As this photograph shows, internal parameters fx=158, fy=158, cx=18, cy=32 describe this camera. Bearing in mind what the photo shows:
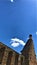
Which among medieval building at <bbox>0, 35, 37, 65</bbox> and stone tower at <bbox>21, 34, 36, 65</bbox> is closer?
medieval building at <bbox>0, 35, 37, 65</bbox>

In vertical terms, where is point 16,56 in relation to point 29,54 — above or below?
below

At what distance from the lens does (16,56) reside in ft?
86.8

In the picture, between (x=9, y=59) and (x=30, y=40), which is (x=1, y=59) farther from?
(x=30, y=40)

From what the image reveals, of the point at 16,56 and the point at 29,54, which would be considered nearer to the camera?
the point at 16,56

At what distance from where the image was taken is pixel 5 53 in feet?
79.0

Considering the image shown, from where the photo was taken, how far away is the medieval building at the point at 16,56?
78.4 feet

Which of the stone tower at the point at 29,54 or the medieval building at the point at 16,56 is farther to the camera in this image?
the stone tower at the point at 29,54

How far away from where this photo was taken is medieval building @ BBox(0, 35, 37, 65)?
2389 centimetres

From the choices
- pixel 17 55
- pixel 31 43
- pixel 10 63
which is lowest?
pixel 10 63

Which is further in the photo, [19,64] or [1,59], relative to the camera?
[19,64]

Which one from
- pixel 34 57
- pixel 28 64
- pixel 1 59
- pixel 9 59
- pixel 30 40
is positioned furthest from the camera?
pixel 30 40

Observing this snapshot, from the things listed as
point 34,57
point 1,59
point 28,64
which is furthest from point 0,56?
point 34,57

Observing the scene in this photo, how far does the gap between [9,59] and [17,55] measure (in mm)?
2033

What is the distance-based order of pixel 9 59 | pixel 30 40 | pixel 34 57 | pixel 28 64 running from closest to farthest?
pixel 9 59, pixel 28 64, pixel 34 57, pixel 30 40
